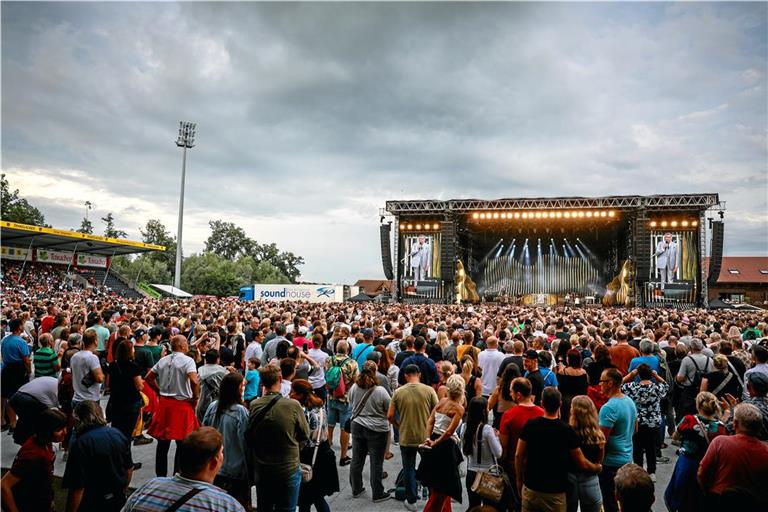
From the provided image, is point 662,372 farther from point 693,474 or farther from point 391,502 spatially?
point 391,502

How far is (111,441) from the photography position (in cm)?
300

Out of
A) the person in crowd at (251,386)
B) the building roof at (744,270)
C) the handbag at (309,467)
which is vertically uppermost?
the building roof at (744,270)

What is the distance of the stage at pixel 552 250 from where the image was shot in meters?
27.3

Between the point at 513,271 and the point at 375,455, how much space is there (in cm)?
3544

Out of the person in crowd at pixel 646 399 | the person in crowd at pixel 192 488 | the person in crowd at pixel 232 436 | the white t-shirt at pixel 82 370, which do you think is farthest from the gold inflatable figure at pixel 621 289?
the person in crowd at pixel 192 488

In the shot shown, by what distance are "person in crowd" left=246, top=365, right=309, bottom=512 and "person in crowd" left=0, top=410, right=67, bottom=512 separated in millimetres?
1264

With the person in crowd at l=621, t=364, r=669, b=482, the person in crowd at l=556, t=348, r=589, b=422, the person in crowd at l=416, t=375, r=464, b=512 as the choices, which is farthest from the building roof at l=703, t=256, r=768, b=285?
the person in crowd at l=416, t=375, r=464, b=512

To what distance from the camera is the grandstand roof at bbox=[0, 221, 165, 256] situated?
1105 inches

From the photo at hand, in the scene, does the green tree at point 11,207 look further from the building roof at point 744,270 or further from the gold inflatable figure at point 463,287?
the building roof at point 744,270

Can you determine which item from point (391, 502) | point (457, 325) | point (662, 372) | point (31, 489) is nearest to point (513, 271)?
point (457, 325)

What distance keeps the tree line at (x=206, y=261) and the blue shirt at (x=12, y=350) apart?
1451 inches

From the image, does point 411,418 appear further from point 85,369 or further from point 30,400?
point 85,369

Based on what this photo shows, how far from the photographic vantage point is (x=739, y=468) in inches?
117

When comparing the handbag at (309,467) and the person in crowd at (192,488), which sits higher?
the person in crowd at (192,488)
